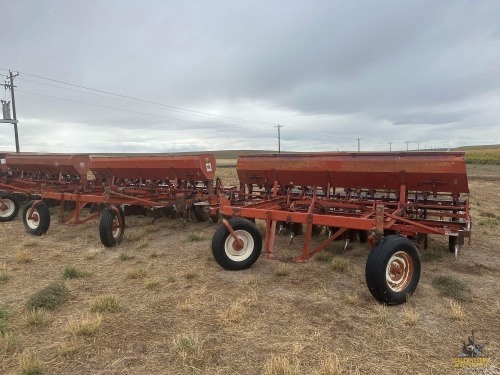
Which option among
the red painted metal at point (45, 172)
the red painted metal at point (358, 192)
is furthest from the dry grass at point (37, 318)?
the red painted metal at point (45, 172)

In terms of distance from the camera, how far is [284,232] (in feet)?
31.0

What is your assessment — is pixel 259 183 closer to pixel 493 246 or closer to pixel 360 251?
pixel 360 251

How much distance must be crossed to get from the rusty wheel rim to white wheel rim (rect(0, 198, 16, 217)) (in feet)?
35.9

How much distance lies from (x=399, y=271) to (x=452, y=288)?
1.04 meters

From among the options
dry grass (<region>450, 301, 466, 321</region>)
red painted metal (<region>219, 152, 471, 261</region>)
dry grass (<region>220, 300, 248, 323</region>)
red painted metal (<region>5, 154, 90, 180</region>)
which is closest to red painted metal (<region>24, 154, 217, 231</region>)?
red painted metal (<region>5, 154, 90, 180</region>)

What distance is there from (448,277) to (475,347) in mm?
2348

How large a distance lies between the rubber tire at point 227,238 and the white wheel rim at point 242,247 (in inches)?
1.3

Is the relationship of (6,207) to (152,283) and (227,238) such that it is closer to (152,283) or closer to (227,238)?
(152,283)

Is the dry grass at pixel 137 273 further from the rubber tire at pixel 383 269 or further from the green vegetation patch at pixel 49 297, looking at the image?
the rubber tire at pixel 383 269

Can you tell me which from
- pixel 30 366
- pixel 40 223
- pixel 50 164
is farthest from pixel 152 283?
pixel 50 164

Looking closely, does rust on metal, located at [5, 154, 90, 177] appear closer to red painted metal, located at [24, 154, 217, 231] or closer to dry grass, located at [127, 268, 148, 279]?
red painted metal, located at [24, 154, 217, 231]

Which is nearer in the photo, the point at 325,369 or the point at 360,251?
the point at 325,369

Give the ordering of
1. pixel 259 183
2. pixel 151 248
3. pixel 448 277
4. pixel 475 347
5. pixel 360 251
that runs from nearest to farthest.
→ pixel 475 347, pixel 448 277, pixel 360 251, pixel 151 248, pixel 259 183

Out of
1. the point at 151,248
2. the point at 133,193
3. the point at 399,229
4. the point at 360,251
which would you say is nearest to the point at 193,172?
the point at 133,193
